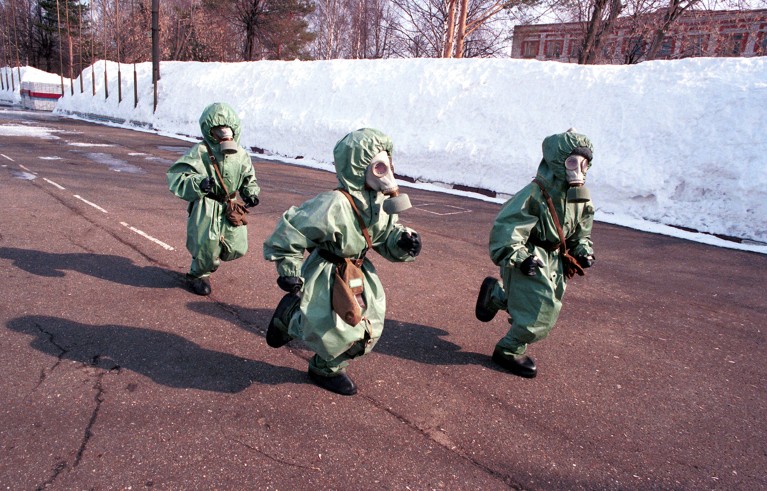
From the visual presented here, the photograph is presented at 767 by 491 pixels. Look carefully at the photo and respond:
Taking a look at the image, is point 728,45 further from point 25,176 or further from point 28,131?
point 28,131

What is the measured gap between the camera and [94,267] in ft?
17.8

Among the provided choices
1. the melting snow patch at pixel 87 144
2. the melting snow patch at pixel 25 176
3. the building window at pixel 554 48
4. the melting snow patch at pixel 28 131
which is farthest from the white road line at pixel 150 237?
the building window at pixel 554 48

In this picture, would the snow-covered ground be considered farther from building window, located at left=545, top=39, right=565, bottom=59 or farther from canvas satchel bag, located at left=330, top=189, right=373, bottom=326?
building window, located at left=545, top=39, right=565, bottom=59

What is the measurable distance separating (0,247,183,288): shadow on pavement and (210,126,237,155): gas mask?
1.46 metres

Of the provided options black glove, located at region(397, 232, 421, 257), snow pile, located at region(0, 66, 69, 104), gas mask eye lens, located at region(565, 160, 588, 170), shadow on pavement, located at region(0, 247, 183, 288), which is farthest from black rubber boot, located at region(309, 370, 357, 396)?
snow pile, located at region(0, 66, 69, 104)

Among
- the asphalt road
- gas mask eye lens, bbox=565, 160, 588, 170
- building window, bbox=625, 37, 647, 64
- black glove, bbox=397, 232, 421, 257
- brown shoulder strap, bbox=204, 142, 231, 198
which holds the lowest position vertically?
the asphalt road

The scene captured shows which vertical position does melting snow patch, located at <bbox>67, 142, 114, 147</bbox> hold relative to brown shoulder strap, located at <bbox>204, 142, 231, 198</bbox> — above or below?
below

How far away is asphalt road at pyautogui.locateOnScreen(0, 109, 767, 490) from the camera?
267 centimetres

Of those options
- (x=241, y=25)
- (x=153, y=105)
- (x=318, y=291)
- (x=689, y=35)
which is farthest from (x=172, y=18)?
(x=318, y=291)

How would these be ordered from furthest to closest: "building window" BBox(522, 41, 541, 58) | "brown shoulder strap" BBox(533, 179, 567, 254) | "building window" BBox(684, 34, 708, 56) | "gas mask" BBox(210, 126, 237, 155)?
1. "building window" BBox(522, 41, 541, 58)
2. "building window" BBox(684, 34, 708, 56)
3. "gas mask" BBox(210, 126, 237, 155)
4. "brown shoulder strap" BBox(533, 179, 567, 254)

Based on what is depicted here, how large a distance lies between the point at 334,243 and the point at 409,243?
1.44 ft

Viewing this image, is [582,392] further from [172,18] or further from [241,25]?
[172,18]

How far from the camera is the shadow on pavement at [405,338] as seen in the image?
4.00m

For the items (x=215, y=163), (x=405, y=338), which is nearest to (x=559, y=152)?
(x=405, y=338)
